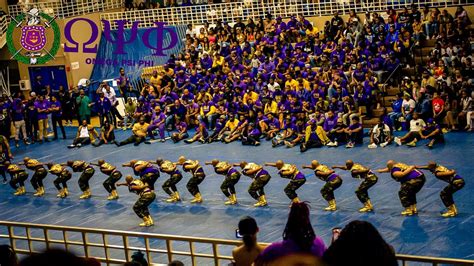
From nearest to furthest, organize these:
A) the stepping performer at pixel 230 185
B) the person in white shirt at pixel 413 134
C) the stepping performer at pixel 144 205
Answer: the stepping performer at pixel 144 205, the stepping performer at pixel 230 185, the person in white shirt at pixel 413 134

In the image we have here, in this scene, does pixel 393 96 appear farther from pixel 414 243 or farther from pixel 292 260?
pixel 292 260

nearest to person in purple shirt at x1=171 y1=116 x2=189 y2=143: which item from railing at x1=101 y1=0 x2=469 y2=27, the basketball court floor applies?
the basketball court floor

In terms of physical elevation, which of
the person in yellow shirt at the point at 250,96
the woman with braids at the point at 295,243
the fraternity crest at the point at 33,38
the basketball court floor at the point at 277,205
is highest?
the fraternity crest at the point at 33,38

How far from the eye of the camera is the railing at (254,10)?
2702cm

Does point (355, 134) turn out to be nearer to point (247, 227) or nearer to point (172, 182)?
point (172, 182)

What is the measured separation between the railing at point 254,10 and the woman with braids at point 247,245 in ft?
69.2

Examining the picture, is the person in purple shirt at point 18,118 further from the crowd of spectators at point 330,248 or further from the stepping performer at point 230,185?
the crowd of spectators at point 330,248

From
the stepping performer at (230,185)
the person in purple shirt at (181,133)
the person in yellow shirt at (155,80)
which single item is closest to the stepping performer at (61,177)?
the stepping performer at (230,185)

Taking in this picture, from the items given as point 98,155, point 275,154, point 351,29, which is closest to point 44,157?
point 98,155

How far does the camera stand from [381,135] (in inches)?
816

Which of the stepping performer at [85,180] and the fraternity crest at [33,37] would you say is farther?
the fraternity crest at [33,37]

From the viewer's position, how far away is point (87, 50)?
106 ft

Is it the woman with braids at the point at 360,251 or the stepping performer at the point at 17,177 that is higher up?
the woman with braids at the point at 360,251

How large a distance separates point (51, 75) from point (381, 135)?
1613 cm
